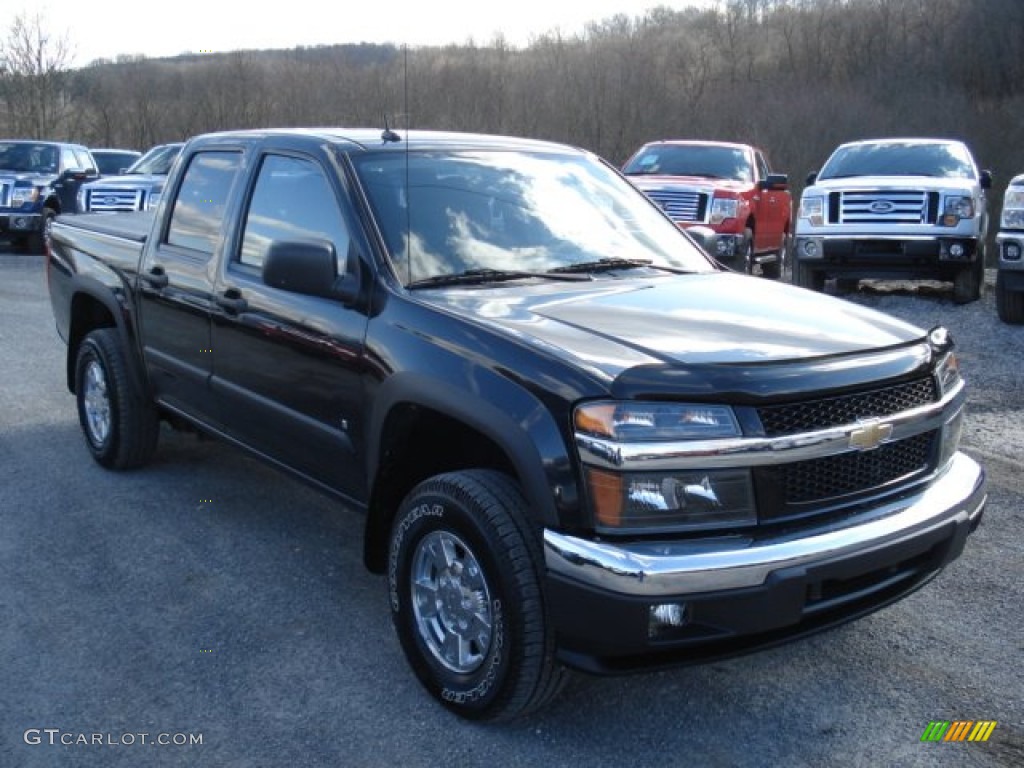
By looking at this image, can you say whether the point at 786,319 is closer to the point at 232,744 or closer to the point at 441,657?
the point at 441,657

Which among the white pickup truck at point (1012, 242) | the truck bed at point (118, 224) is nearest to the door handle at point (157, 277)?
the truck bed at point (118, 224)

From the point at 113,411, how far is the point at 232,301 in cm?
164

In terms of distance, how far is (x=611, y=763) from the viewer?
309 cm

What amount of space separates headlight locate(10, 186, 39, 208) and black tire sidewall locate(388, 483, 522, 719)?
652 inches

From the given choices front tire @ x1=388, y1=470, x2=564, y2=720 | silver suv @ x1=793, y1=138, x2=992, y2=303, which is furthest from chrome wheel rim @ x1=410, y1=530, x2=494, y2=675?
silver suv @ x1=793, y1=138, x2=992, y2=303

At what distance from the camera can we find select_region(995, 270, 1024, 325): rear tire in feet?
33.0

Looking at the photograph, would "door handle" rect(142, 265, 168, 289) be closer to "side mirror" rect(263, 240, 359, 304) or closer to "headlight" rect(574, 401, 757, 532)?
"side mirror" rect(263, 240, 359, 304)

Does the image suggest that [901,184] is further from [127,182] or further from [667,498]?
[127,182]

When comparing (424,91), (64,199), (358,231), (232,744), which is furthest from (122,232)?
(424,91)

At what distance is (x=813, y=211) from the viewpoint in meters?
11.9

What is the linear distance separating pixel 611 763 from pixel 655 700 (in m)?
0.42

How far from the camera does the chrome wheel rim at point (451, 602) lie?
3242mm

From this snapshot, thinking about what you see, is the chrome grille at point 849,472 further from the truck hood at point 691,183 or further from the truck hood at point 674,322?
the truck hood at point 691,183

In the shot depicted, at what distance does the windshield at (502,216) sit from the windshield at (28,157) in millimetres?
16383
